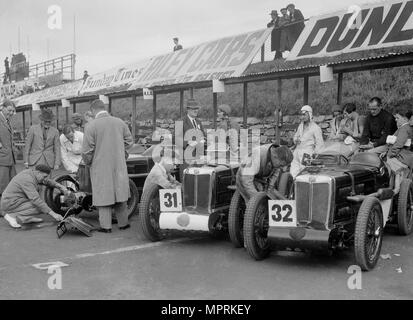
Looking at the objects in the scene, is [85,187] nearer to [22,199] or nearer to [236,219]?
[22,199]

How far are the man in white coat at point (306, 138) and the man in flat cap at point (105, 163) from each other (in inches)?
104

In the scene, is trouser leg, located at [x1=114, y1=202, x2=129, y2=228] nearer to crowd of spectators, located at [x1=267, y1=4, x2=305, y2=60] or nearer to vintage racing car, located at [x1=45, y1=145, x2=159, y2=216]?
vintage racing car, located at [x1=45, y1=145, x2=159, y2=216]

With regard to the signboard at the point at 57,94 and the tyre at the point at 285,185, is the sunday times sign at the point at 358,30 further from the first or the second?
the signboard at the point at 57,94

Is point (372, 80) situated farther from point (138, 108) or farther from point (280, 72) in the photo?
point (138, 108)

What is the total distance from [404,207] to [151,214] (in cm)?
323

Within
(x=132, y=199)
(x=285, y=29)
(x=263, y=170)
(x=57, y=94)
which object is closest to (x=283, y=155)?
(x=263, y=170)

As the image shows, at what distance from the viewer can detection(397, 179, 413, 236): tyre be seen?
625 centimetres

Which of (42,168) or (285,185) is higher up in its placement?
(42,168)

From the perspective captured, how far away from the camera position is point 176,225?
18.8ft

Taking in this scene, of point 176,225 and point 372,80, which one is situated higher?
point 372,80

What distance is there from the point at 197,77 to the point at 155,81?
2.19m

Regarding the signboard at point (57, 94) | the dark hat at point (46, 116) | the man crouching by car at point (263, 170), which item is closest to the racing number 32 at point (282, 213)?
the man crouching by car at point (263, 170)

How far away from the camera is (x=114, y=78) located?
654 inches
